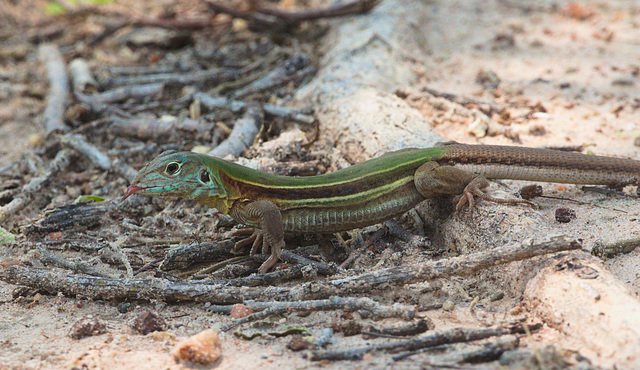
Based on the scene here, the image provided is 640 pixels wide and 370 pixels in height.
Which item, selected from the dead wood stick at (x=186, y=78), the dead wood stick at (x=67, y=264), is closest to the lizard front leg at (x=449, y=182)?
the dead wood stick at (x=67, y=264)

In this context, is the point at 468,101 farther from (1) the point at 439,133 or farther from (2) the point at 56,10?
(2) the point at 56,10

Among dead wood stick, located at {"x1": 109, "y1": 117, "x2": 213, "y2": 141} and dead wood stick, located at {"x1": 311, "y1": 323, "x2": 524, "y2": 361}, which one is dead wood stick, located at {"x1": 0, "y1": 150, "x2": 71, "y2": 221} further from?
dead wood stick, located at {"x1": 311, "y1": 323, "x2": 524, "y2": 361}

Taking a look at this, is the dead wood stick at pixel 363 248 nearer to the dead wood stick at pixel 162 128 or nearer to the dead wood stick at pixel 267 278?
the dead wood stick at pixel 267 278

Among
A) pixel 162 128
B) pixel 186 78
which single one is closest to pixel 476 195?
pixel 162 128

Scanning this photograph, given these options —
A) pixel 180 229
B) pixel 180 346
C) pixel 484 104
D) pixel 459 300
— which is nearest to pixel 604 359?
pixel 459 300

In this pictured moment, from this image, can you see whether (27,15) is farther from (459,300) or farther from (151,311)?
(459,300)

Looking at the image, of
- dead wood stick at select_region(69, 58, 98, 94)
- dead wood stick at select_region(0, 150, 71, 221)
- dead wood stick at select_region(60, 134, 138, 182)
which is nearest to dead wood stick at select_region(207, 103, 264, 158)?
dead wood stick at select_region(60, 134, 138, 182)
